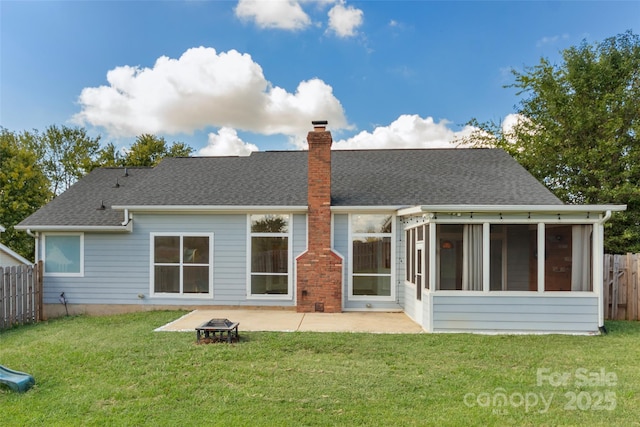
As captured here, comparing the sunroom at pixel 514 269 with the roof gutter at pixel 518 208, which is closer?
the roof gutter at pixel 518 208

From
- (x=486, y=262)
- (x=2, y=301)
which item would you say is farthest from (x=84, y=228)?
(x=486, y=262)

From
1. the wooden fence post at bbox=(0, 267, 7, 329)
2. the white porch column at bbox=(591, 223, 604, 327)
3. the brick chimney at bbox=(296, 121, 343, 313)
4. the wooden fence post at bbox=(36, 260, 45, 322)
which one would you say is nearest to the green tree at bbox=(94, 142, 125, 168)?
the wooden fence post at bbox=(36, 260, 45, 322)

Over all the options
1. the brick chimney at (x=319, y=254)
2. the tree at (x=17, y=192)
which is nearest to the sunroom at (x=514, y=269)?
the brick chimney at (x=319, y=254)

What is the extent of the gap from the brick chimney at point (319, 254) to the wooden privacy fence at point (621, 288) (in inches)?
252

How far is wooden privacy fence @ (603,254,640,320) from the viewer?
880 centimetres

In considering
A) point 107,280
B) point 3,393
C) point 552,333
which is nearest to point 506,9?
point 552,333

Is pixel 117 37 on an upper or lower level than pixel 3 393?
upper

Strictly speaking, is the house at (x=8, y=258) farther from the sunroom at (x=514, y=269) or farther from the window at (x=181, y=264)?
the sunroom at (x=514, y=269)

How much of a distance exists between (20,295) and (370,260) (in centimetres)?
866

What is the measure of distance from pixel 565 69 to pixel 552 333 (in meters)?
13.3

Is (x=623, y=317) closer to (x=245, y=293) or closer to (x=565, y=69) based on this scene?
(x=245, y=293)

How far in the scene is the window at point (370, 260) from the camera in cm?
972

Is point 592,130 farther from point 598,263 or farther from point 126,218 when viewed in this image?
point 126,218

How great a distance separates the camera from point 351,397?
4211mm
